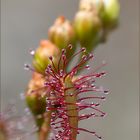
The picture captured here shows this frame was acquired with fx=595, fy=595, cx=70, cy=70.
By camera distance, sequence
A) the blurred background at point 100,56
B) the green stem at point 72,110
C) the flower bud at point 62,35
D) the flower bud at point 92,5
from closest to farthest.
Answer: the green stem at point 72,110 < the flower bud at point 62,35 < the flower bud at point 92,5 < the blurred background at point 100,56

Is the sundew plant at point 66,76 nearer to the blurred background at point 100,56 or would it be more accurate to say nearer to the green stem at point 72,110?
the green stem at point 72,110

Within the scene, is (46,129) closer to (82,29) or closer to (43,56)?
(43,56)

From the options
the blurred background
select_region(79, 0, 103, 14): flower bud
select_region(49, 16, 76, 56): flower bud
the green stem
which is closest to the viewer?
the green stem

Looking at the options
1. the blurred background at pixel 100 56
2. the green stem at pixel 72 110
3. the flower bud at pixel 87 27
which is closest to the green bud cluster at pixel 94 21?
the flower bud at pixel 87 27

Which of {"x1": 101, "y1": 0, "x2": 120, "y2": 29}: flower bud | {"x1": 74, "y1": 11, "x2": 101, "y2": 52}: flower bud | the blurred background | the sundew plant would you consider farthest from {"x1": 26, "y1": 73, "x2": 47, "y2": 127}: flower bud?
the blurred background

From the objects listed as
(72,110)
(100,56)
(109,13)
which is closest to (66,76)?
(72,110)

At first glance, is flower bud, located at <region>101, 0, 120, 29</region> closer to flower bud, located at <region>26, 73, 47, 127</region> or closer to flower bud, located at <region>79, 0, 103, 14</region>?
flower bud, located at <region>79, 0, 103, 14</region>

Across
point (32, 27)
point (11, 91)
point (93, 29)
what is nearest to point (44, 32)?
point (32, 27)
